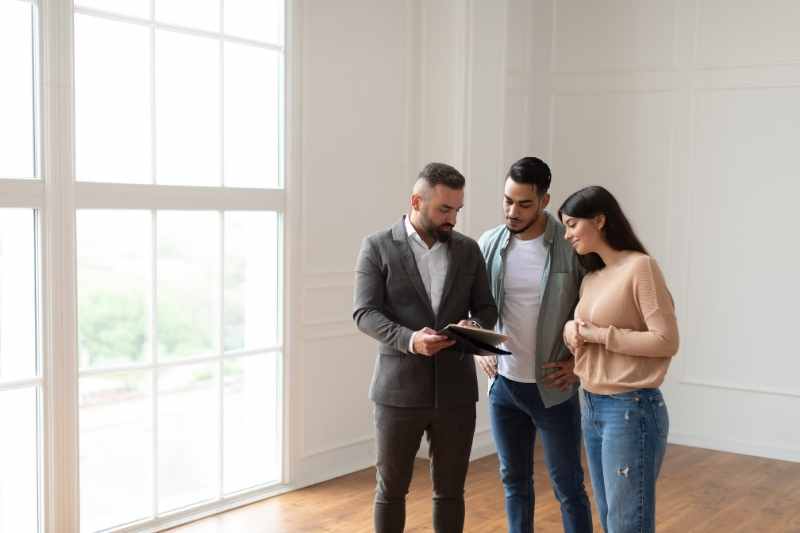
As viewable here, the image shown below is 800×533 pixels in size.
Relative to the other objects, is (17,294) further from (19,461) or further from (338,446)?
(338,446)

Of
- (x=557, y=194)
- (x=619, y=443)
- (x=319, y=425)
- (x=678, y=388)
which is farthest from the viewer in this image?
(x=557, y=194)

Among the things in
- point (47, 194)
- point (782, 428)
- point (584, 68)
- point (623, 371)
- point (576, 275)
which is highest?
point (584, 68)

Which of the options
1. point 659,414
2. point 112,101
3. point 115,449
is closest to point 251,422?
point 115,449

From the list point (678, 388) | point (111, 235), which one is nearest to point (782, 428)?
point (678, 388)

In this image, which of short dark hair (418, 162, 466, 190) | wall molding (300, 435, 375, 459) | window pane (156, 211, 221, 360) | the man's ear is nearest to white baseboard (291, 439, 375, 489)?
wall molding (300, 435, 375, 459)

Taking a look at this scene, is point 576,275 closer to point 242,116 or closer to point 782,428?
point 242,116

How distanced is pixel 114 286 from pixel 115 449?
73 cm

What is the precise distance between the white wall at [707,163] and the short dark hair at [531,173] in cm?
318

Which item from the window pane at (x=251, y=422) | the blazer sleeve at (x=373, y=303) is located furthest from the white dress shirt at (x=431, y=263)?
the window pane at (x=251, y=422)

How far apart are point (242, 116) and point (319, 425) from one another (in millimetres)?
1720

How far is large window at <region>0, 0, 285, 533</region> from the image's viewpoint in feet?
12.2

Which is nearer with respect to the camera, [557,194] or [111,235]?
[111,235]

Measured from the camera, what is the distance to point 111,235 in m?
4.01

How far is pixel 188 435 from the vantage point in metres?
4.40
